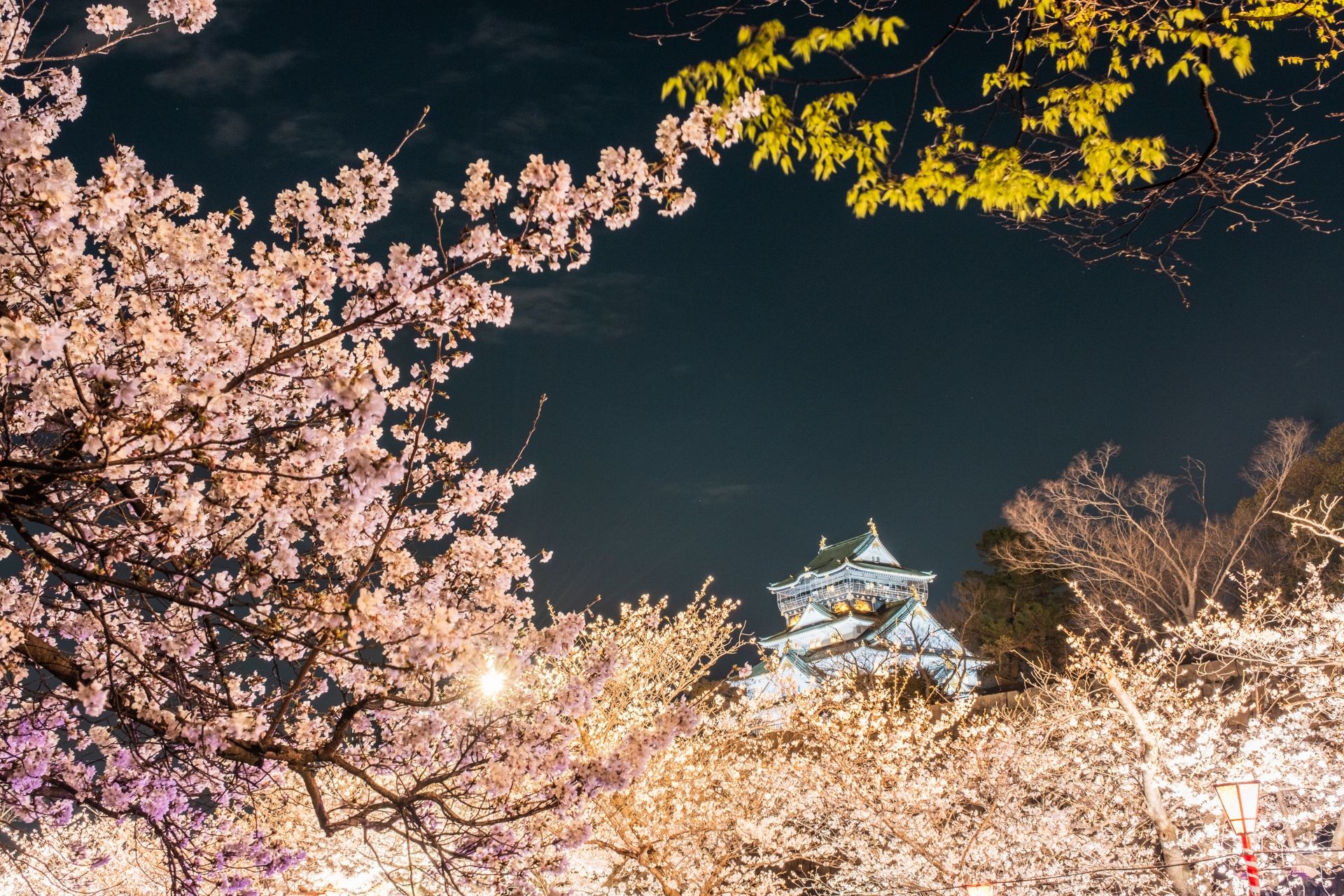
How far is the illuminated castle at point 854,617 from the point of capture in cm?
4047

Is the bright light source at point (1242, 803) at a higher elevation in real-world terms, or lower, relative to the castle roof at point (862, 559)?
lower

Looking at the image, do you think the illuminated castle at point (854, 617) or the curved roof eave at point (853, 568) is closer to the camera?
the illuminated castle at point (854, 617)

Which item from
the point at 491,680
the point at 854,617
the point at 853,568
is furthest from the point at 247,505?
the point at 853,568

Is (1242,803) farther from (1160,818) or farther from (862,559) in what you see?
(862,559)

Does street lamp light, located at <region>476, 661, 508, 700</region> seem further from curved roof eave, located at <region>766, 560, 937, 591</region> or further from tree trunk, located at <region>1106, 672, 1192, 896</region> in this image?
curved roof eave, located at <region>766, 560, 937, 591</region>

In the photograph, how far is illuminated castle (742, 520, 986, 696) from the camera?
40469 millimetres

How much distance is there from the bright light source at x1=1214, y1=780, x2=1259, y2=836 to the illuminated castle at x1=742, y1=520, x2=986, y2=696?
1892 cm

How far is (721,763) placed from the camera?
14453 mm

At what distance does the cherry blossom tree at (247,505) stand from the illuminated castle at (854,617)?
77.5 ft

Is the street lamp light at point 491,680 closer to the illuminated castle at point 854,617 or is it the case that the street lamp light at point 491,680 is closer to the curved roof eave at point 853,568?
the illuminated castle at point 854,617

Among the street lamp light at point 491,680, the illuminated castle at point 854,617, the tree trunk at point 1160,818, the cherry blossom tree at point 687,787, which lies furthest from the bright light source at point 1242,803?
the illuminated castle at point 854,617

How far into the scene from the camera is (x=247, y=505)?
4.18m

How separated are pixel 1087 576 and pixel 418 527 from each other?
24124 millimetres

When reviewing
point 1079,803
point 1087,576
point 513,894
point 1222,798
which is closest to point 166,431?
point 513,894
